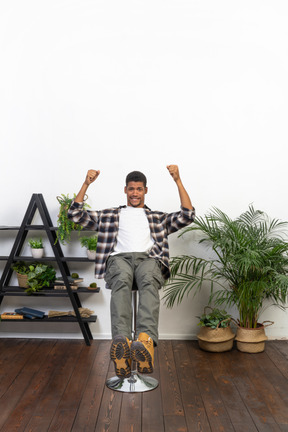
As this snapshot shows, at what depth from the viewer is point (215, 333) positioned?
11.6 feet

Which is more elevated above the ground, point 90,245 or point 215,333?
point 90,245

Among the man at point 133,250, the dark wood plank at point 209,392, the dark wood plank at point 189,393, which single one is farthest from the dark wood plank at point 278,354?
the man at point 133,250

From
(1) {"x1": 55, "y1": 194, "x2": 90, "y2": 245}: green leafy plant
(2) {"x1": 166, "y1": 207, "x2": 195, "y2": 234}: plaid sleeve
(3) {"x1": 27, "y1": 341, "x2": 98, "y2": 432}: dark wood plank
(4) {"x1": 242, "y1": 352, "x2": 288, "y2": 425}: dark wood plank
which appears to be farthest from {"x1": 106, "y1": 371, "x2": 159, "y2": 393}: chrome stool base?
(1) {"x1": 55, "y1": 194, "x2": 90, "y2": 245}: green leafy plant

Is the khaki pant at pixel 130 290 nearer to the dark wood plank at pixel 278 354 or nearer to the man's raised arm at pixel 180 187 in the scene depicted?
the man's raised arm at pixel 180 187

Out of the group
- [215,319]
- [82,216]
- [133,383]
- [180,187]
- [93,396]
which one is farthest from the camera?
[215,319]

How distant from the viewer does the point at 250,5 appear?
152 inches

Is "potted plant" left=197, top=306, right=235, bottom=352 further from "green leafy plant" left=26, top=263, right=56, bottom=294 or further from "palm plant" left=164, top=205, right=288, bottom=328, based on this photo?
"green leafy plant" left=26, top=263, right=56, bottom=294

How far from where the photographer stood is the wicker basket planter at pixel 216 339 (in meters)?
3.54

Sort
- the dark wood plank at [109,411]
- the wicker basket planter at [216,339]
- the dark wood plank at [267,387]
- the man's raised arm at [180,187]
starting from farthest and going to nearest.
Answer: the wicker basket planter at [216,339], the man's raised arm at [180,187], the dark wood plank at [267,387], the dark wood plank at [109,411]

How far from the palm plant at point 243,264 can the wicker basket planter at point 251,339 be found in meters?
0.07

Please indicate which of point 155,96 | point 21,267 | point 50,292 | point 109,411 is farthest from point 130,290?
point 155,96

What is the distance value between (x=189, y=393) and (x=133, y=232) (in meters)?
1.04

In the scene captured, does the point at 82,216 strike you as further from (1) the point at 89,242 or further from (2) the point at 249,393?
(2) the point at 249,393

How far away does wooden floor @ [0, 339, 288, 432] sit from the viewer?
2.37m
